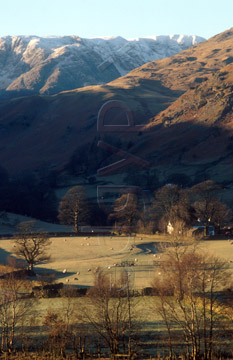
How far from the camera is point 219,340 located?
30422mm

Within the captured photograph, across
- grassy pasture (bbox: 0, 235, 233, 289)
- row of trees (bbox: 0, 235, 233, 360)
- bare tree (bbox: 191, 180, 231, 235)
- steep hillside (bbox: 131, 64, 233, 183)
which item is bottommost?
row of trees (bbox: 0, 235, 233, 360)

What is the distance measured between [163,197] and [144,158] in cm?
7582

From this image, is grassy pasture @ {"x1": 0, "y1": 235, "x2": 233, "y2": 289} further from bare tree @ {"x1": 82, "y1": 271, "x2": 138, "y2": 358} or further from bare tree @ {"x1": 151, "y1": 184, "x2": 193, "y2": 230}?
bare tree @ {"x1": 82, "y1": 271, "x2": 138, "y2": 358}

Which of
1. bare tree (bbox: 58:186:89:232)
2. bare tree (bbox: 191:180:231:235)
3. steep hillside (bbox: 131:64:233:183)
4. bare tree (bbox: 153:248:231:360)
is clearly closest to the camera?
bare tree (bbox: 153:248:231:360)

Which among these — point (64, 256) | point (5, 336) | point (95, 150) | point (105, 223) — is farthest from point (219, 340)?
point (95, 150)

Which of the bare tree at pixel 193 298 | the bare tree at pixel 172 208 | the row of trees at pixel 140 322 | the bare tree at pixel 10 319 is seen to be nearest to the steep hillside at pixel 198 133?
the bare tree at pixel 172 208

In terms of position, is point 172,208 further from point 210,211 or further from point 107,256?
point 107,256

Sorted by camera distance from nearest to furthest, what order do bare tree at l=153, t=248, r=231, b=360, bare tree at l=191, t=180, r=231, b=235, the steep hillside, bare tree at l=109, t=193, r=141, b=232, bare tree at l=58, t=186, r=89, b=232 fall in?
1. bare tree at l=153, t=248, r=231, b=360
2. bare tree at l=191, t=180, r=231, b=235
3. bare tree at l=109, t=193, r=141, b=232
4. bare tree at l=58, t=186, r=89, b=232
5. the steep hillside

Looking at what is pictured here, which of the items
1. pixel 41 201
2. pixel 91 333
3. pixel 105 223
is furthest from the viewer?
pixel 41 201

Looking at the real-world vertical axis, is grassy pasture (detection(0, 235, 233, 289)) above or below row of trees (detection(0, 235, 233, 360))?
above

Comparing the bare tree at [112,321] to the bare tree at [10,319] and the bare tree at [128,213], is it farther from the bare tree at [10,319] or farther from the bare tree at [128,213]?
the bare tree at [128,213]

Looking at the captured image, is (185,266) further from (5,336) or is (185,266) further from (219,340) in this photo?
(5,336)

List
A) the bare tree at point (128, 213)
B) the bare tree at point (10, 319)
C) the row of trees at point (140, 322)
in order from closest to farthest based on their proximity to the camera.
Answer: the row of trees at point (140, 322), the bare tree at point (10, 319), the bare tree at point (128, 213)

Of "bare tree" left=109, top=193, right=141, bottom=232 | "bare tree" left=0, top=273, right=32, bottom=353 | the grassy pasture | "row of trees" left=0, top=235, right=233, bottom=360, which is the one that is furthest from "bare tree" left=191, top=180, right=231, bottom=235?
"bare tree" left=0, top=273, right=32, bottom=353
